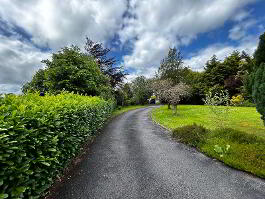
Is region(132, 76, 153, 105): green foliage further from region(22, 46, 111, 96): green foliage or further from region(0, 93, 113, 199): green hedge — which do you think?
region(0, 93, 113, 199): green hedge

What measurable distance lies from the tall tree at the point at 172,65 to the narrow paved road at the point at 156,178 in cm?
2289

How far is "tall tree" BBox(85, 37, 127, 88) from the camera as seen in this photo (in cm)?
2730

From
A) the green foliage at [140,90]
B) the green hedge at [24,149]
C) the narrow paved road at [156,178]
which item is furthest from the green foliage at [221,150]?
the green foliage at [140,90]

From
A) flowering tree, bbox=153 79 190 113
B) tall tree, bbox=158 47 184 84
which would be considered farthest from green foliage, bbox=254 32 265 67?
tall tree, bbox=158 47 184 84

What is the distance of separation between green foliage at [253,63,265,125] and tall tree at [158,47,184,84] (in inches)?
858

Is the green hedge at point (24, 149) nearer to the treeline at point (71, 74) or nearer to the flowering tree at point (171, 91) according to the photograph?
the treeline at point (71, 74)

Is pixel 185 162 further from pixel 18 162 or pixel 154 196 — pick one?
pixel 18 162

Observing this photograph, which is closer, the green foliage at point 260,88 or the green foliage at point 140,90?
the green foliage at point 260,88

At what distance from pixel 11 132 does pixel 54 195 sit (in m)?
2.37

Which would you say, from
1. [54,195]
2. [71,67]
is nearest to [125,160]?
[54,195]

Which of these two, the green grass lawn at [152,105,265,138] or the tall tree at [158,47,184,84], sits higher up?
the tall tree at [158,47,184,84]

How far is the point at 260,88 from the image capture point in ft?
20.6

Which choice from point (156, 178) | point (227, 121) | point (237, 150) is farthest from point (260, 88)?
point (227, 121)

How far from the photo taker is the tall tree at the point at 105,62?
2730cm
